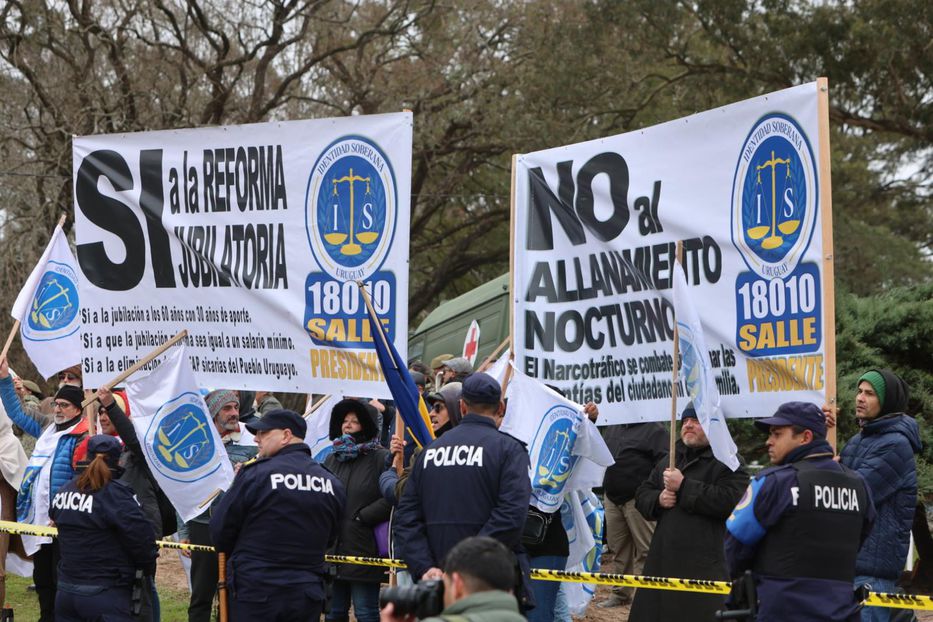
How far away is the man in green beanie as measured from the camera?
6.94 meters

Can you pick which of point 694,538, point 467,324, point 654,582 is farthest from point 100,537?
point 467,324

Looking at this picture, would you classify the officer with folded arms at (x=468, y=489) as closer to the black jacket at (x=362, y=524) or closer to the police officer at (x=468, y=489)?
the police officer at (x=468, y=489)

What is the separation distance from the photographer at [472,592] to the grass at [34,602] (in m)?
6.91

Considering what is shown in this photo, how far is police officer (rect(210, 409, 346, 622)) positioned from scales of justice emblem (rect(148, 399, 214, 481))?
1313 mm

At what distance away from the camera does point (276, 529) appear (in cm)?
661

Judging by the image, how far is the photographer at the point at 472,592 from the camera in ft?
12.5

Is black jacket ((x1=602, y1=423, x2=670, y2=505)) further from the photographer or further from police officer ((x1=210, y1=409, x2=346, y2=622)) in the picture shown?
the photographer

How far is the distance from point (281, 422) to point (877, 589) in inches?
134

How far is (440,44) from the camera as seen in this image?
83.7 feet

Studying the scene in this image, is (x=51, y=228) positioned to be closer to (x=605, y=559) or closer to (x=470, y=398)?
(x=605, y=559)

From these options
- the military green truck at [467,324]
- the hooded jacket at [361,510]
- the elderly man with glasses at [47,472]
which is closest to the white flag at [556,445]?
the hooded jacket at [361,510]

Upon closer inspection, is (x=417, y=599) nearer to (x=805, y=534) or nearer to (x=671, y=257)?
(x=805, y=534)

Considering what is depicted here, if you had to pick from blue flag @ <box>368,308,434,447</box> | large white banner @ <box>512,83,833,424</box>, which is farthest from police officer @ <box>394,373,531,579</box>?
large white banner @ <box>512,83,833,424</box>

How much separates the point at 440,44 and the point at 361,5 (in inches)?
75.7
